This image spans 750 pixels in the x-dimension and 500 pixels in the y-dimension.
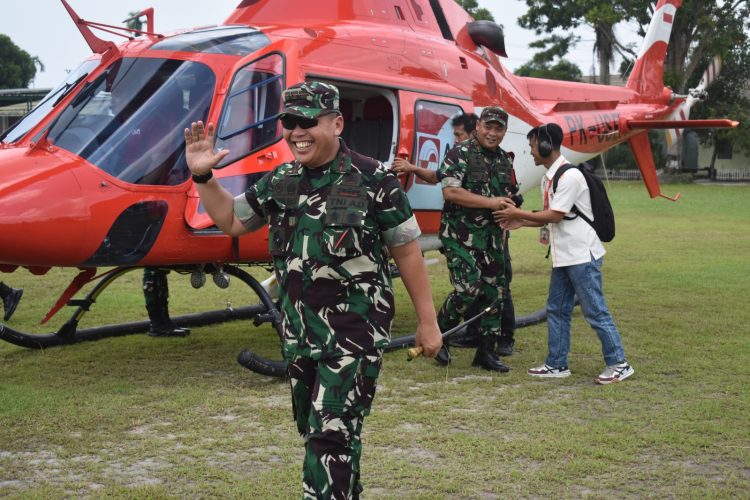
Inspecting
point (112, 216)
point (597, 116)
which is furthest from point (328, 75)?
point (597, 116)

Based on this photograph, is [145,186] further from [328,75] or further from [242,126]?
[328,75]

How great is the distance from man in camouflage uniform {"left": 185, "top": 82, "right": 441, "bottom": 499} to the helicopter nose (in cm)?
243

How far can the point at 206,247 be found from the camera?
645 cm

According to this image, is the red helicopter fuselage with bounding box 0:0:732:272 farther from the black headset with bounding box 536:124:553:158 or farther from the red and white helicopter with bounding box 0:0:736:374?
the black headset with bounding box 536:124:553:158

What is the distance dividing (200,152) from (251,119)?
10.4 feet

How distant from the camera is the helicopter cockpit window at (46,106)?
639cm

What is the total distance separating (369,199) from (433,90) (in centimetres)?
480

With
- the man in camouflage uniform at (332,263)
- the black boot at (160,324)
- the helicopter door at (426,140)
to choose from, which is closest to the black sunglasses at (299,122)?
the man in camouflage uniform at (332,263)

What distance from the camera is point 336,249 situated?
346 cm

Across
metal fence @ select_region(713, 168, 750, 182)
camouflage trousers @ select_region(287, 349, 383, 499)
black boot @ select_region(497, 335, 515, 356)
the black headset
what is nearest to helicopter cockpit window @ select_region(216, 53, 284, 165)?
the black headset

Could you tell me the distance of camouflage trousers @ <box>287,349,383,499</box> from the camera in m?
3.36

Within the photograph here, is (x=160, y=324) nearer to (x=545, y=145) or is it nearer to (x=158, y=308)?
(x=158, y=308)

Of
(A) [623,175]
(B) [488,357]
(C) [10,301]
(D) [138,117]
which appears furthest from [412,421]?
(A) [623,175]

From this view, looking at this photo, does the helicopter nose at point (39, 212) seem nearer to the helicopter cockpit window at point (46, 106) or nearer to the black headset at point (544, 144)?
the helicopter cockpit window at point (46, 106)
